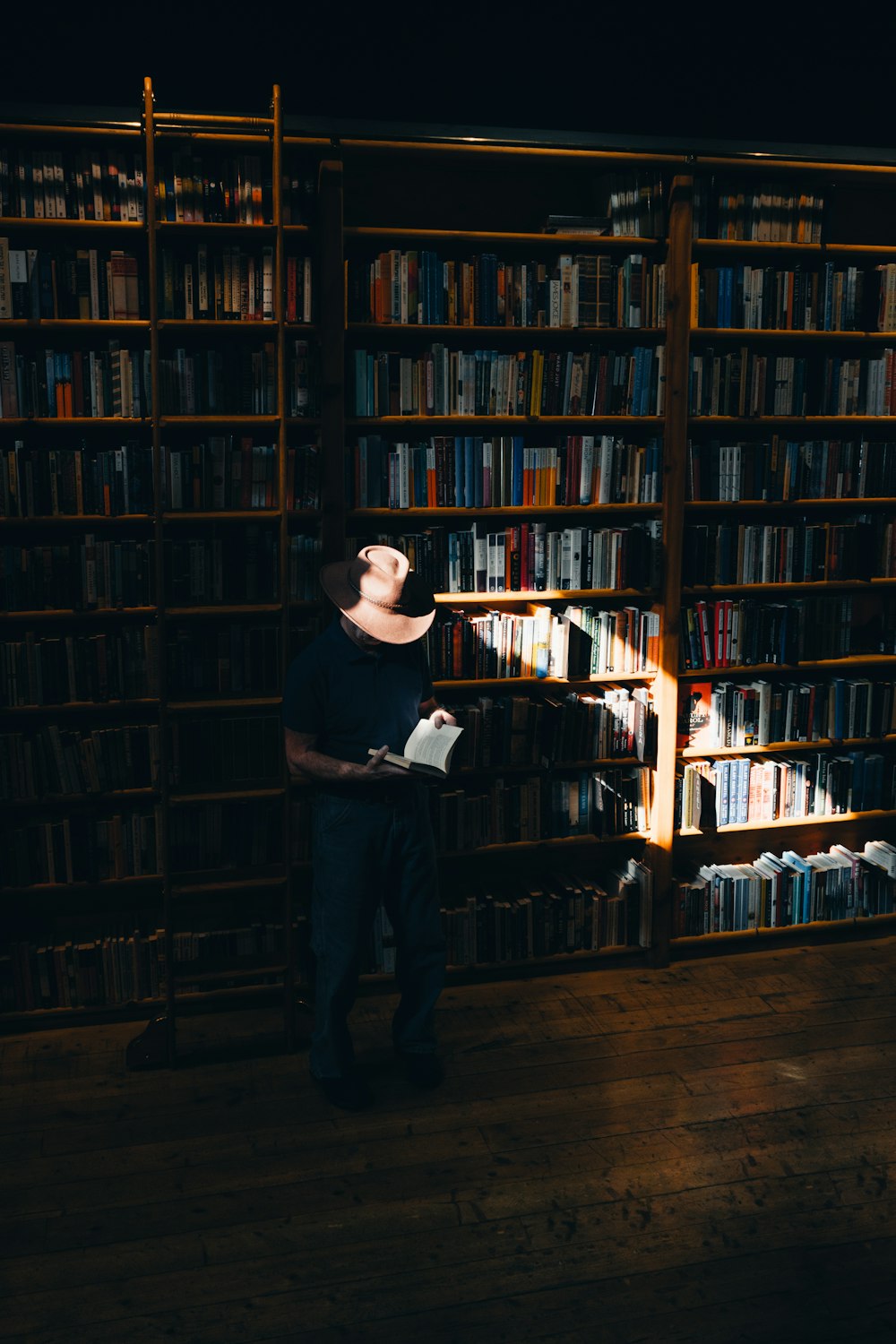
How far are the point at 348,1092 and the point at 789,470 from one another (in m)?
2.82

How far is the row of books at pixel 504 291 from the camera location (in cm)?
404

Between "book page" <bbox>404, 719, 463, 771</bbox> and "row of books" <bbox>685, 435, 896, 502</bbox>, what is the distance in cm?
163

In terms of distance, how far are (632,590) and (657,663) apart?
31 centimetres

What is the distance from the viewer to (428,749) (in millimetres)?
3369

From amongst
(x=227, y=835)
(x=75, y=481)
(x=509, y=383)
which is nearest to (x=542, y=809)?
(x=227, y=835)

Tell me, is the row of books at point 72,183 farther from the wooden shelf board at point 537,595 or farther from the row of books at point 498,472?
the wooden shelf board at point 537,595

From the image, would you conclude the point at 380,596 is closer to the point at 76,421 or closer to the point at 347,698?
the point at 347,698

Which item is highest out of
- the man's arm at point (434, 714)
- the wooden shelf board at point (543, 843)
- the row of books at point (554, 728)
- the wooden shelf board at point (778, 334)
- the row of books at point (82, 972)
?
the wooden shelf board at point (778, 334)

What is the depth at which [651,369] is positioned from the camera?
171 inches

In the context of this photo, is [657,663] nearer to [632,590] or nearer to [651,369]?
[632,590]

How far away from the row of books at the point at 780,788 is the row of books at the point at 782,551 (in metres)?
0.76

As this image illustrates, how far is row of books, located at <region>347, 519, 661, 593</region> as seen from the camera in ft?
14.0

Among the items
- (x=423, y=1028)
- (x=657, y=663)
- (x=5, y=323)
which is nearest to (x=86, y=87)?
(x=5, y=323)

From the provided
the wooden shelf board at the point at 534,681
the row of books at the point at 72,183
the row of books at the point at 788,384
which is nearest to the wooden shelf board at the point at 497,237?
the row of books at the point at 788,384
